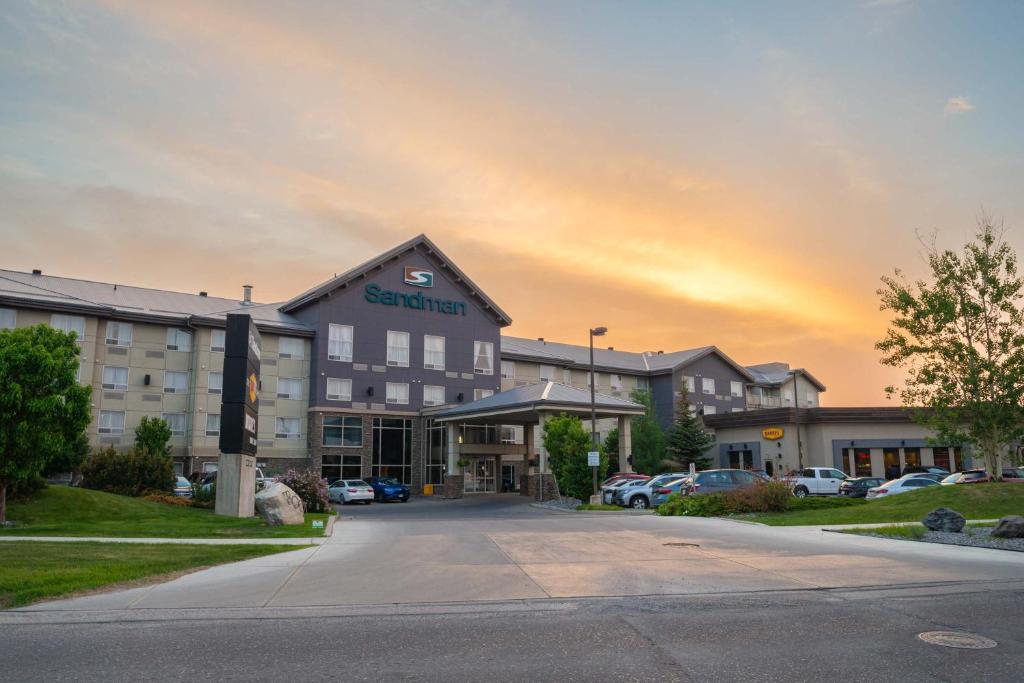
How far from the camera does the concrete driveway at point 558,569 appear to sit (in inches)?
412

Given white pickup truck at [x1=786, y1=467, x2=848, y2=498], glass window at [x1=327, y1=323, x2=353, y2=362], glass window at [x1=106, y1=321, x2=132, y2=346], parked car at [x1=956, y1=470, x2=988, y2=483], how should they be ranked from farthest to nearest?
glass window at [x1=327, y1=323, x2=353, y2=362] < glass window at [x1=106, y1=321, x2=132, y2=346] < white pickup truck at [x1=786, y1=467, x2=848, y2=498] < parked car at [x1=956, y1=470, x2=988, y2=483]

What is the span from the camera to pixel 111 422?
146 ft

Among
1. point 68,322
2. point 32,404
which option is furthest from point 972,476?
point 68,322

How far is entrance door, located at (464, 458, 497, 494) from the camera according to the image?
52844 millimetres

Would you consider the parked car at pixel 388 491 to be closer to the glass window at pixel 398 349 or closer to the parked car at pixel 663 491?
the glass window at pixel 398 349

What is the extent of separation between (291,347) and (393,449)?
31.7ft

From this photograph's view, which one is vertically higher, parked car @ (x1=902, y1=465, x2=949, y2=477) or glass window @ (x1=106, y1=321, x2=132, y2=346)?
glass window @ (x1=106, y1=321, x2=132, y2=346)

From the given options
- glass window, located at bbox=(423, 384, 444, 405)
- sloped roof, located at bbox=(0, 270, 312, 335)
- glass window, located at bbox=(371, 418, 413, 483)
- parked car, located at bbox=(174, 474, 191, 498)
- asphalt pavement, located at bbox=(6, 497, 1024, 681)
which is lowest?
asphalt pavement, located at bbox=(6, 497, 1024, 681)

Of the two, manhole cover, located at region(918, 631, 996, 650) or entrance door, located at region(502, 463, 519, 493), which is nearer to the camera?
manhole cover, located at region(918, 631, 996, 650)

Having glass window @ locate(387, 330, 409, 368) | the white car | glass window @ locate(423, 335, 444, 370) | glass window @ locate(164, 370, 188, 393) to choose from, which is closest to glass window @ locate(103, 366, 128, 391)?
glass window @ locate(164, 370, 188, 393)

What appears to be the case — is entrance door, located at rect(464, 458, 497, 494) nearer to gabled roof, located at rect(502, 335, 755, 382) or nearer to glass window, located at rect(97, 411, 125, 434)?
gabled roof, located at rect(502, 335, 755, 382)

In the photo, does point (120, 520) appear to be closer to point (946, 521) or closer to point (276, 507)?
point (276, 507)

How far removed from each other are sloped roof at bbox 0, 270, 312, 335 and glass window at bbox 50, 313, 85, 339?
22.9 inches

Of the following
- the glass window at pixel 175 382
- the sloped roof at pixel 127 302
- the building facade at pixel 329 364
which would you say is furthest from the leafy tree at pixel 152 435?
the sloped roof at pixel 127 302
